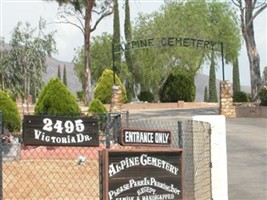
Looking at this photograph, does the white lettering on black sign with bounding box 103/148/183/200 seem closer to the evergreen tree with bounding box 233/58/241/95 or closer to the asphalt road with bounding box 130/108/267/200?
the asphalt road with bounding box 130/108/267/200

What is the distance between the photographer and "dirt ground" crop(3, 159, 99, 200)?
10.0 m

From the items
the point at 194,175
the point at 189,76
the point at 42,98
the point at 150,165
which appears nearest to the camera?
the point at 150,165

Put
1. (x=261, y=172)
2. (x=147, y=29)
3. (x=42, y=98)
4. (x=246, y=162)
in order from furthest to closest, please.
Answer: (x=147, y=29) < (x=42, y=98) < (x=246, y=162) < (x=261, y=172)

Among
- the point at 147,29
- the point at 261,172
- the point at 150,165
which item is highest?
the point at 147,29

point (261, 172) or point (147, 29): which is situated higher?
point (147, 29)

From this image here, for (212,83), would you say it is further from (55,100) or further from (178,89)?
(55,100)

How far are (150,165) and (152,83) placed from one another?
54.4 meters

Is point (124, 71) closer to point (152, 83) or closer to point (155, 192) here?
point (152, 83)

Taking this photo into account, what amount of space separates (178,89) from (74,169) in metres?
39.3

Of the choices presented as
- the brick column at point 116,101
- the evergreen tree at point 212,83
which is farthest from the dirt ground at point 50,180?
the evergreen tree at point 212,83

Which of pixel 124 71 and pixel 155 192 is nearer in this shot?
pixel 155 192

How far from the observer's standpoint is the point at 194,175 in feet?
26.9

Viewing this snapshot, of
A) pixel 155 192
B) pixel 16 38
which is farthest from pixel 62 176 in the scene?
pixel 16 38

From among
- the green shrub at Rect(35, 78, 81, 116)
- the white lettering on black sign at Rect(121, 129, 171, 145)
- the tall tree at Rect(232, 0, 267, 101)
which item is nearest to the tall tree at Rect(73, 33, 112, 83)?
the tall tree at Rect(232, 0, 267, 101)
